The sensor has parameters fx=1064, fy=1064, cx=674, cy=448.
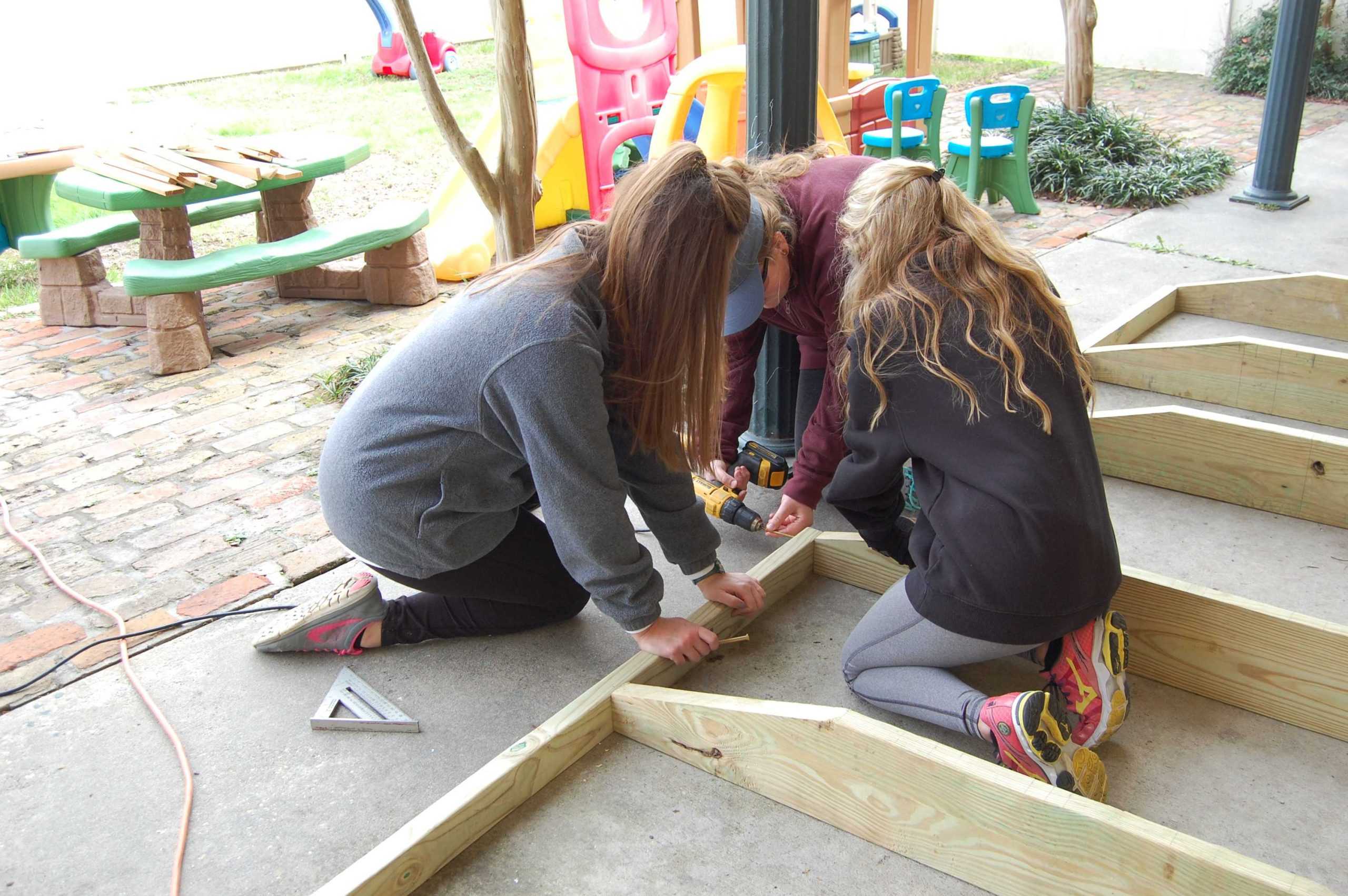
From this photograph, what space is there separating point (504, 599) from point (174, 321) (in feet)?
9.71

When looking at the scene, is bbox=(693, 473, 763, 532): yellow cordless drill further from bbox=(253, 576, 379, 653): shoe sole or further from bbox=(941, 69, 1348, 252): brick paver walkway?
bbox=(941, 69, 1348, 252): brick paver walkway

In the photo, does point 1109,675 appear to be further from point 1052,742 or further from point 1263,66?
point 1263,66

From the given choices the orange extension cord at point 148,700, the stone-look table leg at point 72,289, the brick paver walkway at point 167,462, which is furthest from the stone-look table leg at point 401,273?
the orange extension cord at point 148,700

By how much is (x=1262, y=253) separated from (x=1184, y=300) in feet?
4.43

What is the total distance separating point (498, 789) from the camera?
2021 mm

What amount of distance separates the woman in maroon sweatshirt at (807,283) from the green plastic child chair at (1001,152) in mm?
3940

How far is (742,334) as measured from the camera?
304 cm

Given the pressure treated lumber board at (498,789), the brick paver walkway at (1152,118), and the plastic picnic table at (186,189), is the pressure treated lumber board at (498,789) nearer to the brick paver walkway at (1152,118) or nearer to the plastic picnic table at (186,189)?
the plastic picnic table at (186,189)

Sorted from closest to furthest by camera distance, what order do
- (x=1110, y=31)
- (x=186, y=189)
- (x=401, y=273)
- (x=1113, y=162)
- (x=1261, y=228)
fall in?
(x=186, y=189)
(x=401, y=273)
(x=1261, y=228)
(x=1113, y=162)
(x=1110, y=31)

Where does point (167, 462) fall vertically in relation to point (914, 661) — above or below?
below

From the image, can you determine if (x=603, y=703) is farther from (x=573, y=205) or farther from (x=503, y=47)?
(x=573, y=205)

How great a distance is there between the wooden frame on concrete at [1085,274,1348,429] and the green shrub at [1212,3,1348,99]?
6.82 meters

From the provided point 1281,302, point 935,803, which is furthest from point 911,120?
point 935,803

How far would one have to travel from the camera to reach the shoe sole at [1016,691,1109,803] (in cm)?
190
